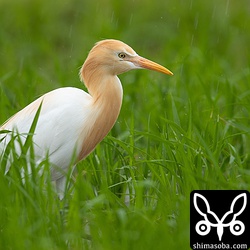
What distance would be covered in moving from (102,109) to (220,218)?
1.01 metres

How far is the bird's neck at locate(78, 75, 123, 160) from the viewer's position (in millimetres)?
4539

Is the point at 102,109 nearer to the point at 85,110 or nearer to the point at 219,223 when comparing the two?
the point at 85,110

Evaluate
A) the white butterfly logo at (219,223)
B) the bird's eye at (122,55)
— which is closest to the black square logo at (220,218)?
the white butterfly logo at (219,223)

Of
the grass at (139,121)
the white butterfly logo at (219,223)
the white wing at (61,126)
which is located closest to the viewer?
the grass at (139,121)

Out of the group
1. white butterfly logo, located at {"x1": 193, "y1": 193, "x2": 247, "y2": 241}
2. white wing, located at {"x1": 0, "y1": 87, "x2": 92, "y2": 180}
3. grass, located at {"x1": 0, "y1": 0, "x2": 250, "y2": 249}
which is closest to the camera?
grass, located at {"x1": 0, "y1": 0, "x2": 250, "y2": 249}

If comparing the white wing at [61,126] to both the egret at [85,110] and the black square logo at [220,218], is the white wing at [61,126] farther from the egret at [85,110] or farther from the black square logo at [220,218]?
the black square logo at [220,218]

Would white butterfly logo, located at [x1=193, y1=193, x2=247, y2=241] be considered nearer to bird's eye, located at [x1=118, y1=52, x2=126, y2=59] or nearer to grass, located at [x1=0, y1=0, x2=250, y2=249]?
grass, located at [x1=0, y1=0, x2=250, y2=249]

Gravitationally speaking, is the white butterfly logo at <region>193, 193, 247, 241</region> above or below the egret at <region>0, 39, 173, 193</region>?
below

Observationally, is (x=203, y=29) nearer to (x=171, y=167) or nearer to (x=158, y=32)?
(x=158, y=32)

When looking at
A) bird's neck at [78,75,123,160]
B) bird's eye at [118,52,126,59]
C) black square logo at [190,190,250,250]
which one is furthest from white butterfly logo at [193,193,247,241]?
bird's eye at [118,52,126,59]

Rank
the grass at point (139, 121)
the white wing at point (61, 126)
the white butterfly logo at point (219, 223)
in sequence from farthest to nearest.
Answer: the white wing at point (61, 126), the white butterfly logo at point (219, 223), the grass at point (139, 121)

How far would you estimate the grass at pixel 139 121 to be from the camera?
12.1ft

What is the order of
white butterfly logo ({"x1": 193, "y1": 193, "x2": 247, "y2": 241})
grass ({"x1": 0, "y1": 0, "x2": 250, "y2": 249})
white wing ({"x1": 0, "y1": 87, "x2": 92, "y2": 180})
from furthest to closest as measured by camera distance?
white wing ({"x1": 0, "y1": 87, "x2": 92, "y2": 180}) < white butterfly logo ({"x1": 193, "y1": 193, "x2": 247, "y2": 241}) < grass ({"x1": 0, "y1": 0, "x2": 250, "y2": 249})

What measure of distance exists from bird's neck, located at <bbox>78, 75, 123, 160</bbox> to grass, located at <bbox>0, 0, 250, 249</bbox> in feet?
0.39
